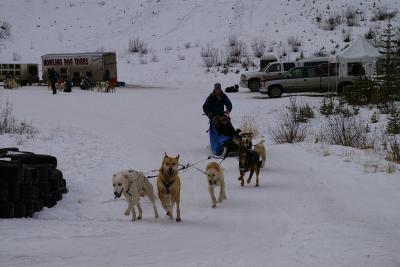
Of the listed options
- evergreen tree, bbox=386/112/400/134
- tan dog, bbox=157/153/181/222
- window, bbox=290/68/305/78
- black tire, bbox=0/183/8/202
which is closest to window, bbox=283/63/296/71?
window, bbox=290/68/305/78

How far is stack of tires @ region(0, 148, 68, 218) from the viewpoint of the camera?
7.45 m

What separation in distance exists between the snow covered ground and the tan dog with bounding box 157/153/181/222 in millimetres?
218

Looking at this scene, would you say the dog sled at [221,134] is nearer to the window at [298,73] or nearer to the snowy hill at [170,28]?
the window at [298,73]

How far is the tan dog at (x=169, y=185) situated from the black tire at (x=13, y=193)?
77.4 inches

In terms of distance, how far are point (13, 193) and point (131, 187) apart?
160 cm

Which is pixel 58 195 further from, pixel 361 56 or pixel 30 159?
pixel 361 56

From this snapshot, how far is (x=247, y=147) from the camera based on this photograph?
10.8 metres

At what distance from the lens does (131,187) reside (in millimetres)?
7836

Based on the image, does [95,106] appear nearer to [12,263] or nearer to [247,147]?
[247,147]

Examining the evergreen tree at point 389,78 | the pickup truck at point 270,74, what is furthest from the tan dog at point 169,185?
the pickup truck at point 270,74

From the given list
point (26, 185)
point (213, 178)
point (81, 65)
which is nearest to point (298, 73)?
point (81, 65)

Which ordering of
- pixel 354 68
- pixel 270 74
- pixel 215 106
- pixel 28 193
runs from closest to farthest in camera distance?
pixel 28 193, pixel 215 106, pixel 354 68, pixel 270 74

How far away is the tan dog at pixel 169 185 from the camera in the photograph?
7836 mm

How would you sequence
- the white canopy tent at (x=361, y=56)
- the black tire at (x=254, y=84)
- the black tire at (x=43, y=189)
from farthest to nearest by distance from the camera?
the black tire at (x=254, y=84) < the white canopy tent at (x=361, y=56) < the black tire at (x=43, y=189)
